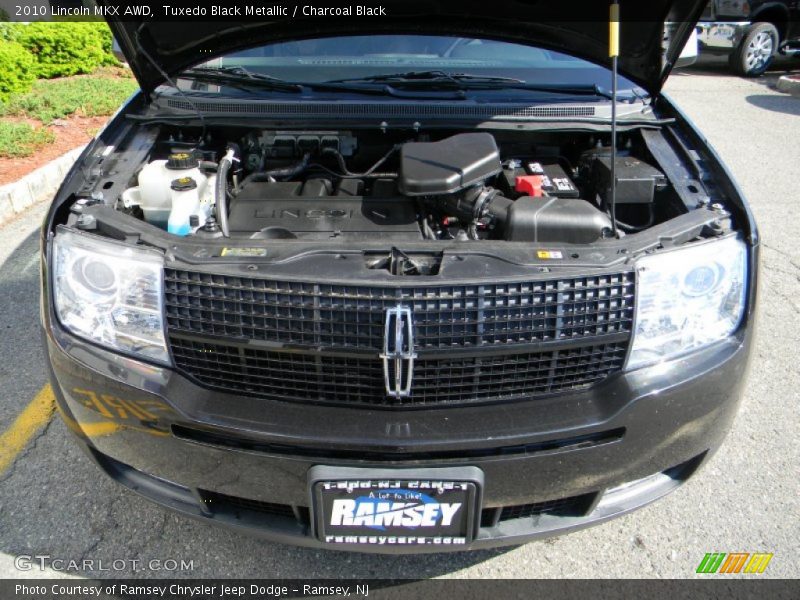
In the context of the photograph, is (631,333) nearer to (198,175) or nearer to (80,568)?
(198,175)

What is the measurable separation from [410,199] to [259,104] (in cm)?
75

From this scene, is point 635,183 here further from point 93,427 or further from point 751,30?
point 751,30

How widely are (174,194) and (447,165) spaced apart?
100 centimetres

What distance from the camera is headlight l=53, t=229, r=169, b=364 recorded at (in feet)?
5.79

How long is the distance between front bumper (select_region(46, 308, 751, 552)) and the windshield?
1.59 metres

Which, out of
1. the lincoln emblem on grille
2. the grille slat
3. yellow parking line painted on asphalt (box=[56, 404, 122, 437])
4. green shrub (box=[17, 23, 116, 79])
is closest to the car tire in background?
green shrub (box=[17, 23, 116, 79])

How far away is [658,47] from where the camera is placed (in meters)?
2.64

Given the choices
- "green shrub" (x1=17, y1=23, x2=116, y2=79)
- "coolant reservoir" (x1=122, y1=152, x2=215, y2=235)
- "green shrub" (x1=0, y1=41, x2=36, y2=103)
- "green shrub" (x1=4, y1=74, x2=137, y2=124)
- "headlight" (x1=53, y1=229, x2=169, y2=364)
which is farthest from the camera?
"green shrub" (x1=17, y1=23, x2=116, y2=79)

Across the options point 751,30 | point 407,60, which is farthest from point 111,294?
point 751,30

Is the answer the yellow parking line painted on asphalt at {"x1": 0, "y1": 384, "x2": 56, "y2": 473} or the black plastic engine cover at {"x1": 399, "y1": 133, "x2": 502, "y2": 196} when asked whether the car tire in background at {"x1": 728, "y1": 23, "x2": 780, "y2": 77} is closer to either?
the black plastic engine cover at {"x1": 399, "y1": 133, "x2": 502, "y2": 196}

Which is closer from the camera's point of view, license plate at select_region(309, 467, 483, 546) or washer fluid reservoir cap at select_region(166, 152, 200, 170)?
license plate at select_region(309, 467, 483, 546)

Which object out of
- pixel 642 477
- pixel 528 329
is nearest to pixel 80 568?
pixel 528 329

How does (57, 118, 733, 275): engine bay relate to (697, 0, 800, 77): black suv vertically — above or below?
below

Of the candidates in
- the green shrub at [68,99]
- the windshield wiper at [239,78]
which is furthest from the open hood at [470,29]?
the green shrub at [68,99]
